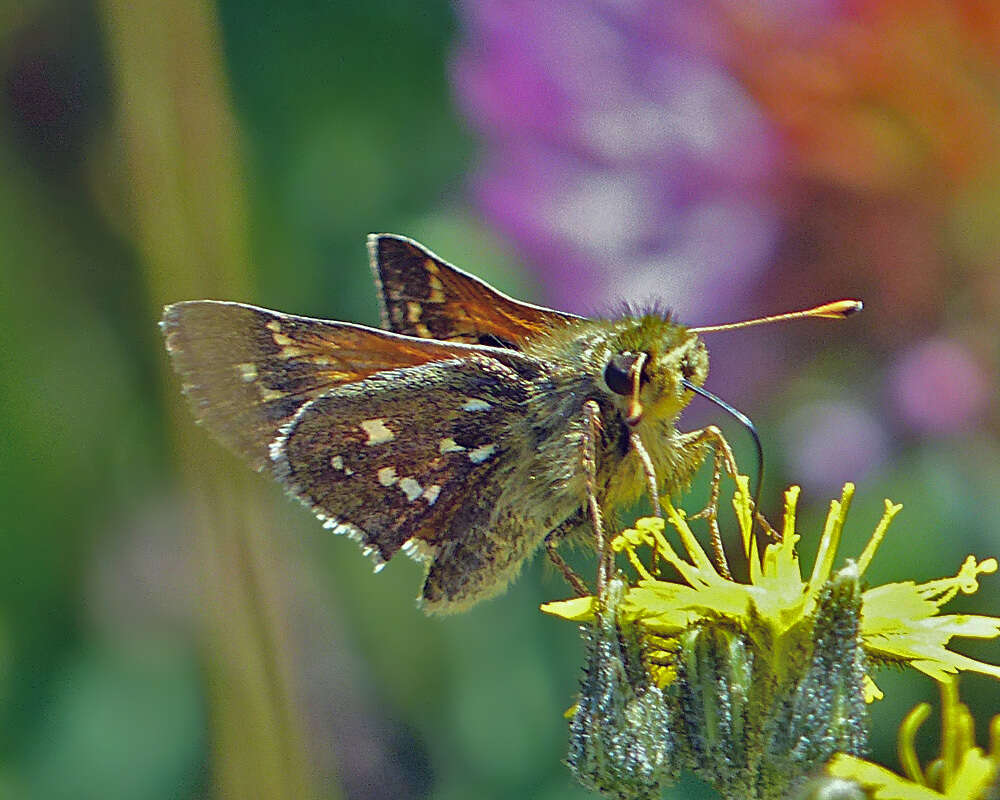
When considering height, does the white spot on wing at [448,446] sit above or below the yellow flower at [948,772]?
above

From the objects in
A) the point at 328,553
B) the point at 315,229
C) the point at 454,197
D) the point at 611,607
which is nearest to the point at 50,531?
the point at 328,553

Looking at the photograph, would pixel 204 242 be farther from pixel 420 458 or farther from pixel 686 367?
pixel 686 367

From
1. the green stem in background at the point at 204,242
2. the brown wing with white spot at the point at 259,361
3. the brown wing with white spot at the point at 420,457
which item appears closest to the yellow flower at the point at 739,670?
the brown wing with white spot at the point at 420,457

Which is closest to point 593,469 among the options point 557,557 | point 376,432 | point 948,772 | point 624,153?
point 557,557

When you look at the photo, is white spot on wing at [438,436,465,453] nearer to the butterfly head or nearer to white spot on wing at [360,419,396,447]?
white spot on wing at [360,419,396,447]

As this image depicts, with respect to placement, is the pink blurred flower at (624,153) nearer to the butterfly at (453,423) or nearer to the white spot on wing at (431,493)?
the butterfly at (453,423)

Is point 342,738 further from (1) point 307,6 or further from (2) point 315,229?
(1) point 307,6
